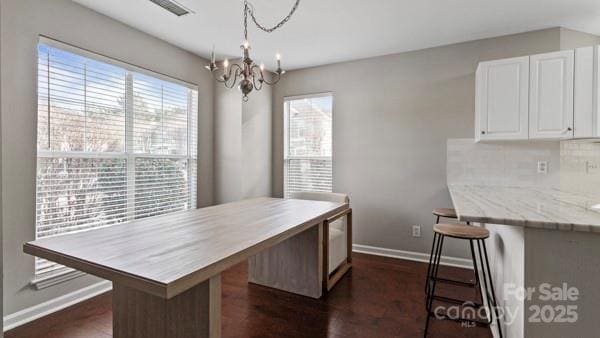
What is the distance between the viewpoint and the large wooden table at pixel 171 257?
1.10 m

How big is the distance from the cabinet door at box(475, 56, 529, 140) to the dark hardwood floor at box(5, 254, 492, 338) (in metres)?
1.64

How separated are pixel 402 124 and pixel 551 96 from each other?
138 cm

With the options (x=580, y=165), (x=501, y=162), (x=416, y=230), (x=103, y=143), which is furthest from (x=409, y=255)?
(x=103, y=143)

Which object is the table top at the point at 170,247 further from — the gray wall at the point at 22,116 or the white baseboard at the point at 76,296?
the white baseboard at the point at 76,296

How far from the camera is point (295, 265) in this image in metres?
2.57

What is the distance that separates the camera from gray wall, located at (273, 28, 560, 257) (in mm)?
3158

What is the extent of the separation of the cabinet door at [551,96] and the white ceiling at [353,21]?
0.45 m

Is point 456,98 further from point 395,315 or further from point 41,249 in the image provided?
point 41,249

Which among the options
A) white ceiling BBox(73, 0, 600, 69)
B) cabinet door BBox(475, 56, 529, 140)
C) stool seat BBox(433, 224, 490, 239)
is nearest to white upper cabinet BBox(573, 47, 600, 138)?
cabinet door BBox(475, 56, 529, 140)

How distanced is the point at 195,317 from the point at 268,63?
333 cm

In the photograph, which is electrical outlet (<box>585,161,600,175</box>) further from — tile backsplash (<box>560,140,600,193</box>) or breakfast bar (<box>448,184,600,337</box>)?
breakfast bar (<box>448,184,600,337</box>)

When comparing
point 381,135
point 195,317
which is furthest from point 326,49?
point 195,317

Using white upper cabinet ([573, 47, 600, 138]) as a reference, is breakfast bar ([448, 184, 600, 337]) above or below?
below

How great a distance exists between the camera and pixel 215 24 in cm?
276
